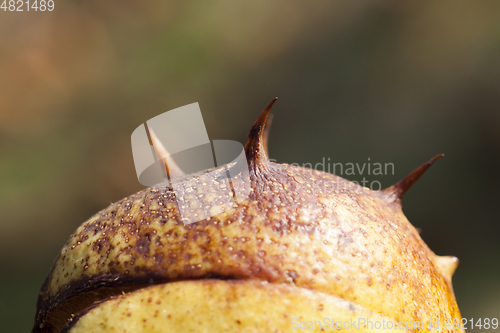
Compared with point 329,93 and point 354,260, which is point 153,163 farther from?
point 329,93

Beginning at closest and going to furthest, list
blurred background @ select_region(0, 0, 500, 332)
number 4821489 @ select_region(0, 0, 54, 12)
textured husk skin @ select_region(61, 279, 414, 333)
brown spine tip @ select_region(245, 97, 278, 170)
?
textured husk skin @ select_region(61, 279, 414, 333)
brown spine tip @ select_region(245, 97, 278, 170)
blurred background @ select_region(0, 0, 500, 332)
number 4821489 @ select_region(0, 0, 54, 12)

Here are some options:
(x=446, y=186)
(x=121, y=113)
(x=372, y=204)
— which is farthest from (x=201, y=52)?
(x=372, y=204)

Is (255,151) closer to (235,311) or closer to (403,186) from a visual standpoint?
(235,311)

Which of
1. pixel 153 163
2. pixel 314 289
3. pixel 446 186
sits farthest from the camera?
pixel 446 186

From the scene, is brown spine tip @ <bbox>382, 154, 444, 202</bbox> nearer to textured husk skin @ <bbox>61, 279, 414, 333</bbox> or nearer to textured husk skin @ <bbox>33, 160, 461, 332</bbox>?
textured husk skin @ <bbox>33, 160, 461, 332</bbox>

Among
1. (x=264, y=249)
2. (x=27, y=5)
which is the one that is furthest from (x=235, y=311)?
(x=27, y=5)

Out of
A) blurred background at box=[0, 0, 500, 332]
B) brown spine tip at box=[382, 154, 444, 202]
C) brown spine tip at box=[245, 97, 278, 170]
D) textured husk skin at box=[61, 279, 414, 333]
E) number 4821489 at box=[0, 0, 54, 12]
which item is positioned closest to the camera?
textured husk skin at box=[61, 279, 414, 333]

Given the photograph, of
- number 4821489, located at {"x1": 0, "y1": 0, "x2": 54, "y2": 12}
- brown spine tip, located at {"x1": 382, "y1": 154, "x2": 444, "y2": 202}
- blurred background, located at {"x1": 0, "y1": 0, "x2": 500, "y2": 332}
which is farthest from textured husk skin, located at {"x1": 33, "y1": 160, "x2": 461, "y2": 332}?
number 4821489, located at {"x1": 0, "y1": 0, "x2": 54, "y2": 12}

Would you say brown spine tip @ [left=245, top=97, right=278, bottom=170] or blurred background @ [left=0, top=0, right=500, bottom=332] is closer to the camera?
brown spine tip @ [left=245, top=97, right=278, bottom=170]
